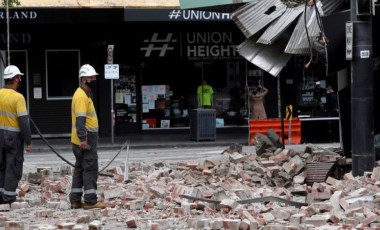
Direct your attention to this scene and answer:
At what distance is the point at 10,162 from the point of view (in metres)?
11.5

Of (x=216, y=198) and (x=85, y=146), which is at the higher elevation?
(x=85, y=146)

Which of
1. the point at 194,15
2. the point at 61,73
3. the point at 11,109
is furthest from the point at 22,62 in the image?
the point at 11,109

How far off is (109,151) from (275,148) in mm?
9742

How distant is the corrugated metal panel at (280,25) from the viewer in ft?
44.3

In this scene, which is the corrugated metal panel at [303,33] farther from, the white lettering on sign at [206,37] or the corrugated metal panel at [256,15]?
the white lettering on sign at [206,37]

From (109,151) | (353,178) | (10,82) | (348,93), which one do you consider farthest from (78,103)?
(109,151)

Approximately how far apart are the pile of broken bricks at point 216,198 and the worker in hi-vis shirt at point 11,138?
32 centimetres

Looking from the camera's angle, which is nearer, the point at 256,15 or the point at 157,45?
the point at 256,15

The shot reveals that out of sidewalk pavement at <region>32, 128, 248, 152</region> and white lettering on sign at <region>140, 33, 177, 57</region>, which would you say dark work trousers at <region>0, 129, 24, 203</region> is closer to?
sidewalk pavement at <region>32, 128, 248, 152</region>

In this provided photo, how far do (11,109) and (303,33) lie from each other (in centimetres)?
495

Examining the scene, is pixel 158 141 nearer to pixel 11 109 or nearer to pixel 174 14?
pixel 174 14

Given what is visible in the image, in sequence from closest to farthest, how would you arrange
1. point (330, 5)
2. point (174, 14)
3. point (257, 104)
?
point (330, 5)
point (174, 14)
point (257, 104)

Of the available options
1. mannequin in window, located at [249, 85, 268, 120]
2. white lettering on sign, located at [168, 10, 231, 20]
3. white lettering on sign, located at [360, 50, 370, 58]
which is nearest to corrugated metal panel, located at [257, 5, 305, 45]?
white lettering on sign, located at [360, 50, 370, 58]

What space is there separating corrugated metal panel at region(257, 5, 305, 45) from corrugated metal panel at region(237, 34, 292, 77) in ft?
1.32
